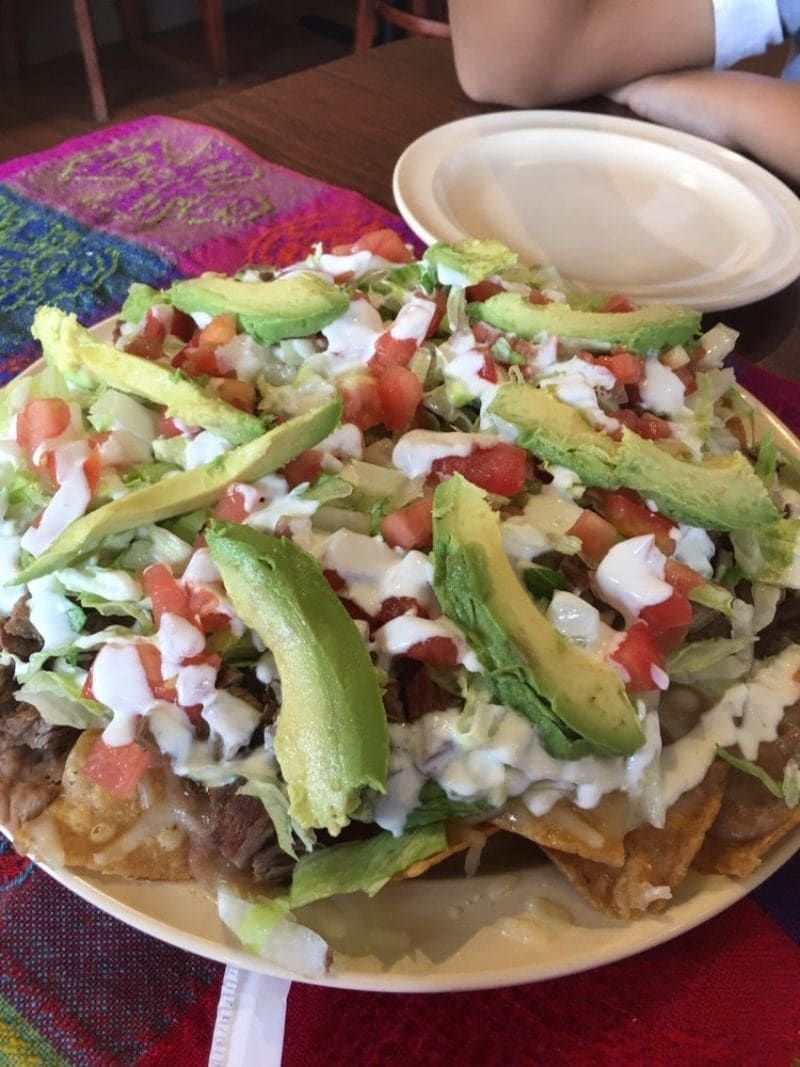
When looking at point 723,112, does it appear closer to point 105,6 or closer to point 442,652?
point 442,652

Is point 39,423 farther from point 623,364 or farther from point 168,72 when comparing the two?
point 168,72

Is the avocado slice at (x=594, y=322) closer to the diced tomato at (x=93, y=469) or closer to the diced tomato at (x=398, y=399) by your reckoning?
the diced tomato at (x=398, y=399)

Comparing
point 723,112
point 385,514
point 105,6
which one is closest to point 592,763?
point 385,514

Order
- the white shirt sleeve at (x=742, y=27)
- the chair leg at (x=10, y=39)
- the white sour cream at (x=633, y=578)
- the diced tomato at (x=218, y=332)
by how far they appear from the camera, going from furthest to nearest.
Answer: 1. the chair leg at (x=10, y=39)
2. the white shirt sleeve at (x=742, y=27)
3. the diced tomato at (x=218, y=332)
4. the white sour cream at (x=633, y=578)

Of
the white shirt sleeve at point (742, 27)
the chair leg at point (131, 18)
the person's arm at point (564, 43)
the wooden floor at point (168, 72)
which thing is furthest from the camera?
the chair leg at point (131, 18)

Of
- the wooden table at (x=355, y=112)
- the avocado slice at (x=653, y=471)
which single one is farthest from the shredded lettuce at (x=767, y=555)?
the wooden table at (x=355, y=112)

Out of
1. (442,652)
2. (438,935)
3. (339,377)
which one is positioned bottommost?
(438,935)

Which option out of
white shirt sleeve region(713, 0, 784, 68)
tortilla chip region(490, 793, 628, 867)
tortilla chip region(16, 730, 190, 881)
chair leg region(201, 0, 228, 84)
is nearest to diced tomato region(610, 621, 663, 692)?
tortilla chip region(490, 793, 628, 867)
